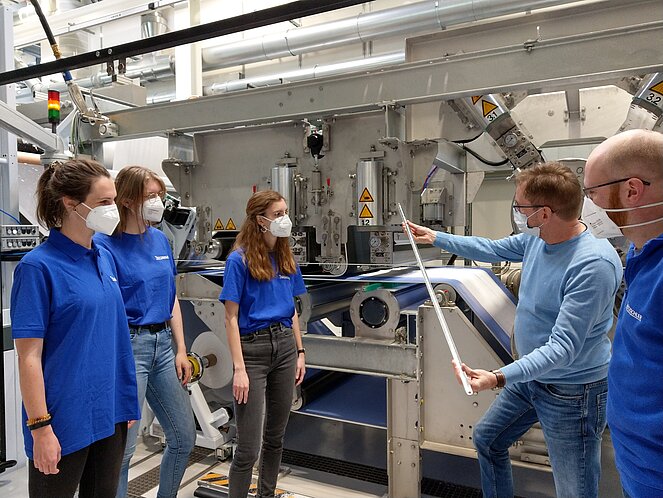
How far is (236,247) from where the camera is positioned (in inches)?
82.1

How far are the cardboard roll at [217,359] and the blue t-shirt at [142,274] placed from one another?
Answer: 0.90 m

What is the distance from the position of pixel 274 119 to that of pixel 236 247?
82 centimetres

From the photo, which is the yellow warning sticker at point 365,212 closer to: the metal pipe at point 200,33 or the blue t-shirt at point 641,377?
the metal pipe at point 200,33

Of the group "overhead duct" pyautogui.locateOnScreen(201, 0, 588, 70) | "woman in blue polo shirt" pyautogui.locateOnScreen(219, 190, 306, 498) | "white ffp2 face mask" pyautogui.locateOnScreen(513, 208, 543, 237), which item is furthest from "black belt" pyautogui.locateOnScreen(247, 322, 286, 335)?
"overhead duct" pyautogui.locateOnScreen(201, 0, 588, 70)

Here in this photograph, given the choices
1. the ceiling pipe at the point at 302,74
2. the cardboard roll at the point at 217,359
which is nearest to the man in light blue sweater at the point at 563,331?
the cardboard roll at the point at 217,359

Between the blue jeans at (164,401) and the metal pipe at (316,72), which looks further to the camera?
the metal pipe at (316,72)

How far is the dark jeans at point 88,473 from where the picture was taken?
1332mm

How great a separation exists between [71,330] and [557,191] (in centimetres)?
147

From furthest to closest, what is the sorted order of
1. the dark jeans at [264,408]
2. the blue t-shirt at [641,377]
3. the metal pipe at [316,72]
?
the metal pipe at [316,72] → the dark jeans at [264,408] → the blue t-shirt at [641,377]

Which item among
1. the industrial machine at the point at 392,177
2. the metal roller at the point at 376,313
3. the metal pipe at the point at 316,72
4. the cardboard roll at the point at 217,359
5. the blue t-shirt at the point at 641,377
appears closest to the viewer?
the blue t-shirt at the point at 641,377

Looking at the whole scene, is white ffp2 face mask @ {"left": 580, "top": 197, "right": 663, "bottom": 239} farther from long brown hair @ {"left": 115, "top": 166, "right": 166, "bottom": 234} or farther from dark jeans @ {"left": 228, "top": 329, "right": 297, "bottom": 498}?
long brown hair @ {"left": 115, "top": 166, "right": 166, "bottom": 234}

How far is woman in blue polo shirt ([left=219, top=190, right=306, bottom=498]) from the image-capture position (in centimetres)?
196

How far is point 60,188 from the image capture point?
142 centimetres

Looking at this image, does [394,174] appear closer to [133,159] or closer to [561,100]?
[561,100]
